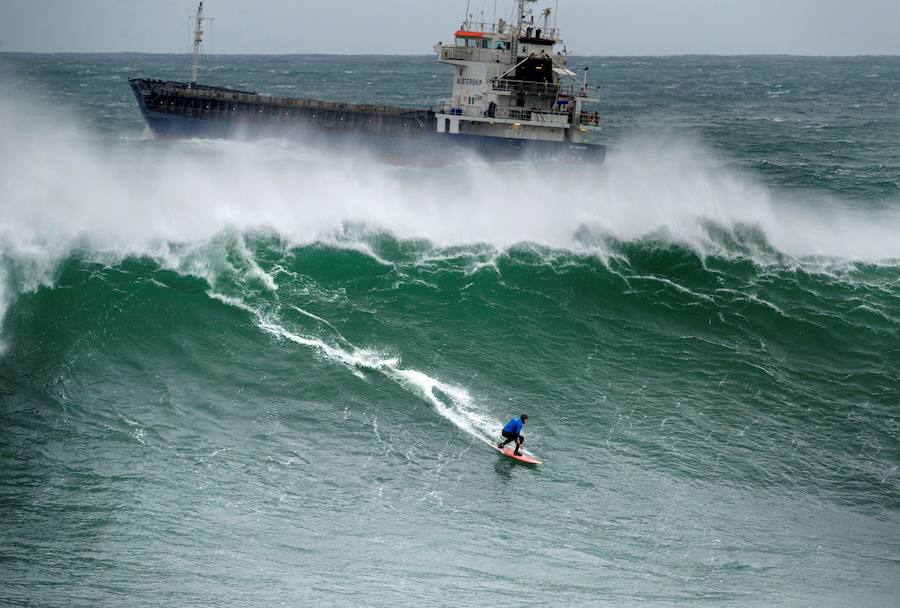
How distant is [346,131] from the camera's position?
58250mm

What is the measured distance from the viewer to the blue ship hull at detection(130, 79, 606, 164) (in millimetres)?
52875

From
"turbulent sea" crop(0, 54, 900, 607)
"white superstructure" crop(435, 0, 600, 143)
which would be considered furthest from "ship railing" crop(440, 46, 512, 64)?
"turbulent sea" crop(0, 54, 900, 607)

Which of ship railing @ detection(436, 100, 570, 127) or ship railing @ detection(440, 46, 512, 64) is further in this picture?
ship railing @ detection(440, 46, 512, 64)

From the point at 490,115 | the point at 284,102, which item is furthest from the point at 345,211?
the point at 284,102

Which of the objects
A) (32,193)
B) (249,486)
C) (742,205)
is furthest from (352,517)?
(742,205)

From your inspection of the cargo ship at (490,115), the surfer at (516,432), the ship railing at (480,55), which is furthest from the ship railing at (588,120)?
the surfer at (516,432)

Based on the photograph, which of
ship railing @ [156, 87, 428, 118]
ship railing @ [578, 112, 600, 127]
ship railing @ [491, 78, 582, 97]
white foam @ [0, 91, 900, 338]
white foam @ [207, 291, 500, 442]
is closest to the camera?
white foam @ [207, 291, 500, 442]

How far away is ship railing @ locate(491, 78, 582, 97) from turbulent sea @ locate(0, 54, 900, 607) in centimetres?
1866

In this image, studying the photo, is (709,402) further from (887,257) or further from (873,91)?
(873,91)

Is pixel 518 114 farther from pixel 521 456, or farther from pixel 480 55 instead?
pixel 521 456

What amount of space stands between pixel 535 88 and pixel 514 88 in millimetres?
1302

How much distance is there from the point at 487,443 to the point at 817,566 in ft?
20.5

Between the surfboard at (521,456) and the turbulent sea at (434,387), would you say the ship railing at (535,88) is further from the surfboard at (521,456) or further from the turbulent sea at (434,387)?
the surfboard at (521,456)

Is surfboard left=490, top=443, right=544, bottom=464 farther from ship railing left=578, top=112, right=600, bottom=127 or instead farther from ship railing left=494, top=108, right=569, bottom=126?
ship railing left=578, top=112, right=600, bottom=127
